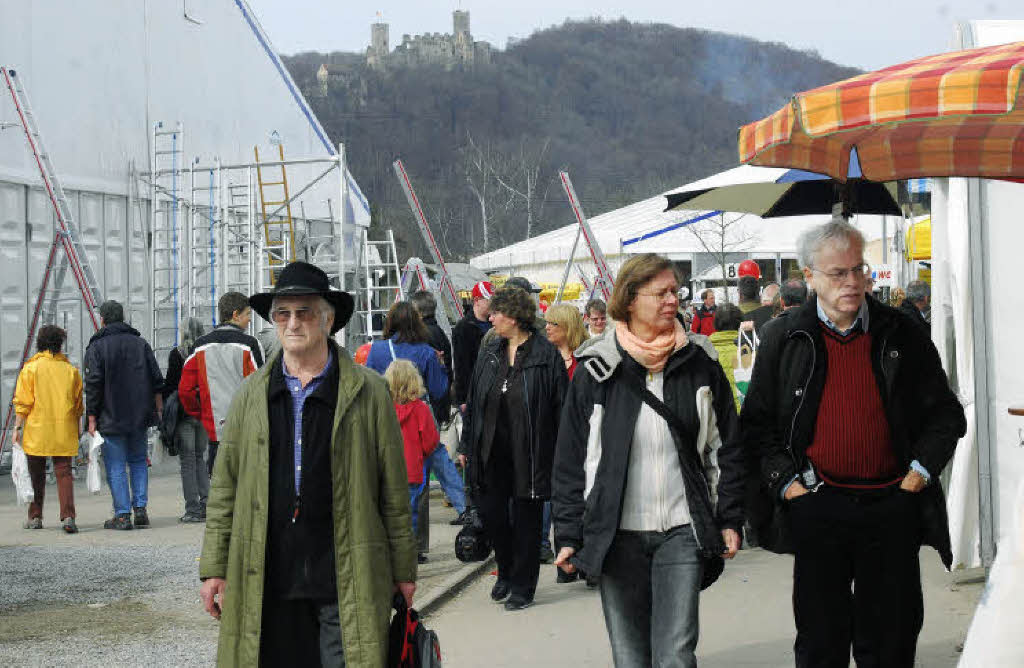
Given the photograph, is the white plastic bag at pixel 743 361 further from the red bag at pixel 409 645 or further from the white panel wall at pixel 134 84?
the white panel wall at pixel 134 84

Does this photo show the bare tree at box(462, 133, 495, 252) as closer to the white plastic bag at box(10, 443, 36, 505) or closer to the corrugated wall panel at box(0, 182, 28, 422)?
the corrugated wall panel at box(0, 182, 28, 422)

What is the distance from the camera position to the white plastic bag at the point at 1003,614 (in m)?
2.28

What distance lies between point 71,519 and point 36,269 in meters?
5.48

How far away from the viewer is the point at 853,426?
486 cm

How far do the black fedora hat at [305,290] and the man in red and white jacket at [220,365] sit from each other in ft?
19.4

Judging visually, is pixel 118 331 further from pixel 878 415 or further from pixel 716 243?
pixel 716 243

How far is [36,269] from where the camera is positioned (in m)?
16.1

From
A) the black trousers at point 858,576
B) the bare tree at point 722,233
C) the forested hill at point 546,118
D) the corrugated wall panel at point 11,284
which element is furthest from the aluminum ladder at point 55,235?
the forested hill at point 546,118

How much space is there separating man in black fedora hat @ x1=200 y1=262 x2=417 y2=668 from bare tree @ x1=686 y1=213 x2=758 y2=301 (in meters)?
38.1

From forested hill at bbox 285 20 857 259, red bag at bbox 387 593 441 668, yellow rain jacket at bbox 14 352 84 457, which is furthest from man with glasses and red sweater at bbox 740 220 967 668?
forested hill at bbox 285 20 857 259

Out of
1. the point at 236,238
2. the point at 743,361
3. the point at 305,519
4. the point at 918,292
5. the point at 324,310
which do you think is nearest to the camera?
the point at 305,519

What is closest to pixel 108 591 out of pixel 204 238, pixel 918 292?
→ pixel 918 292

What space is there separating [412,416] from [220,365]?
96.8 inches

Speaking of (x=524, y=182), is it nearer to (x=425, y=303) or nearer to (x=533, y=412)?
(x=425, y=303)
